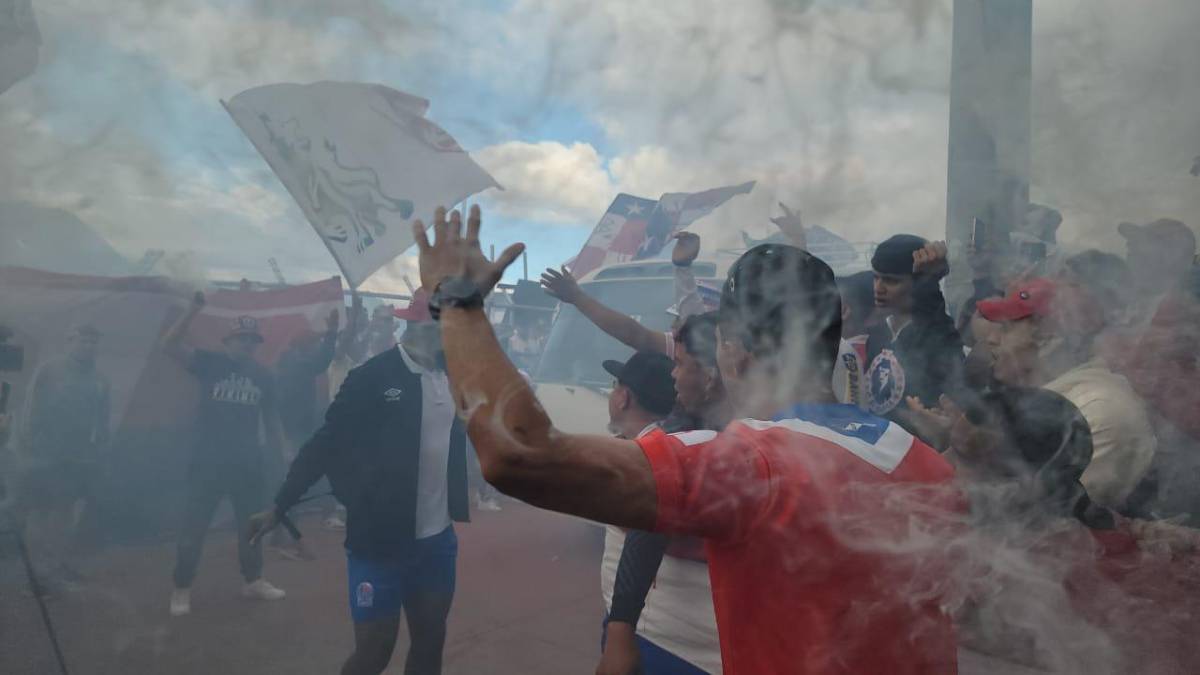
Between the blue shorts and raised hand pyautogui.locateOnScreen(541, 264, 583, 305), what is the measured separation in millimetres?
1036

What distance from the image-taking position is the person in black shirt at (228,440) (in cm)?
387

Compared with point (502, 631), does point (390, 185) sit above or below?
above

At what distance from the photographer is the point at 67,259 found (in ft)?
11.0

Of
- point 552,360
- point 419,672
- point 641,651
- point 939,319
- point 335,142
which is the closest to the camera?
point 641,651

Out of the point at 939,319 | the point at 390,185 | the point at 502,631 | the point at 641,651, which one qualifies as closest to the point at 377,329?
the point at 390,185

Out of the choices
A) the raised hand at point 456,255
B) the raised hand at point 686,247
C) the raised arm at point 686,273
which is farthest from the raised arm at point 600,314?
the raised hand at point 456,255

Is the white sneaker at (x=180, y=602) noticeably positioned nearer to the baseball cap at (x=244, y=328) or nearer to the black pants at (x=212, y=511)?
the black pants at (x=212, y=511)

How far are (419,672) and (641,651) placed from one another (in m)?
1.15

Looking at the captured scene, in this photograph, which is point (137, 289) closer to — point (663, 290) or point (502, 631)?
point (502, 631)

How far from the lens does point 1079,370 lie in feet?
6.86

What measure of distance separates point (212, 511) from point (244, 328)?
954 millimetres

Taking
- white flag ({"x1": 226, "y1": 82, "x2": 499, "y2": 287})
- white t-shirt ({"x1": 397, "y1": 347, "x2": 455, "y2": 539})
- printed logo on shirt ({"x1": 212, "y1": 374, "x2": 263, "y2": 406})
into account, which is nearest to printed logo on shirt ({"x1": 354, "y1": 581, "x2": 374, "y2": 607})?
white t-shirt ({"x1": 397, "y1": 347, "x2": 455, "y2": 539})

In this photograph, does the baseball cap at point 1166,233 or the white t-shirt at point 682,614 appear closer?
the white t-shirt at point 682,614

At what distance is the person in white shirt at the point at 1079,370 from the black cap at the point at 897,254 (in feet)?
0.93
